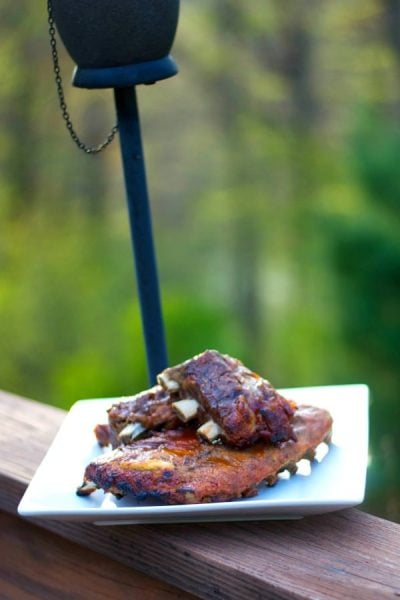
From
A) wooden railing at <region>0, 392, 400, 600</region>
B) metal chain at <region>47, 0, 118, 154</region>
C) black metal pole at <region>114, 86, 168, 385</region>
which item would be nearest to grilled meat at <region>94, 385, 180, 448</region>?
wooden railing at <region>0, 392, 400, 600</region>

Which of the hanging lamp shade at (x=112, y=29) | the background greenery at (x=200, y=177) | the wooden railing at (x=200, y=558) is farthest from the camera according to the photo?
the background greenery at (x=200, y=177)

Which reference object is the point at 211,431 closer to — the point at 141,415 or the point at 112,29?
the point at 141,415

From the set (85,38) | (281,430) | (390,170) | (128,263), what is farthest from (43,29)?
(281,430)

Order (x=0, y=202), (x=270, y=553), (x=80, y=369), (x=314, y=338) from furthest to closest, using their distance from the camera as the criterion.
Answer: (x=0, y=202) < (x=80, y=369) < (x=314, y=338) < (x=270, y=553)

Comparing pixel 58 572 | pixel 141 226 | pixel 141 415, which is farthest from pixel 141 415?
pixel 141 226

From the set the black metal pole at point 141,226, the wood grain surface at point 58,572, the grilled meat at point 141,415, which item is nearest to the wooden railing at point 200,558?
the wood grain surface at point 58,572

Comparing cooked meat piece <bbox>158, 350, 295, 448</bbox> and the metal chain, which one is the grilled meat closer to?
cooked meat piece <bbox>158, 350, 295, 448</bbox>

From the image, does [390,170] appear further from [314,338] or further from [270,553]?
[270,553]

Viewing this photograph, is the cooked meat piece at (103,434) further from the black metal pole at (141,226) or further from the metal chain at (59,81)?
the metal chain at (59,81)
